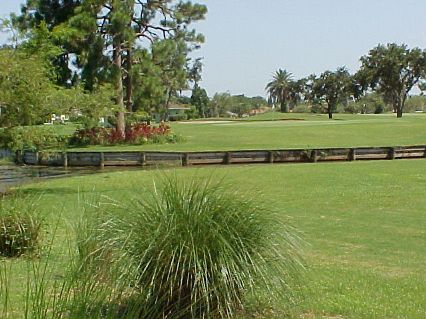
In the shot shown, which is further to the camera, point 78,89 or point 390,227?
point 78,89

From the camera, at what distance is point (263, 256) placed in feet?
14.9

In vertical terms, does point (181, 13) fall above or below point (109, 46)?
above

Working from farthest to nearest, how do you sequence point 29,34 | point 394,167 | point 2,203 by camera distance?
point 394,167, point 29,34, point 2,203

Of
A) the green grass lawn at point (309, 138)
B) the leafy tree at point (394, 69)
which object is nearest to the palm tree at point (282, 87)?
the leafy tree at point (394, 69)

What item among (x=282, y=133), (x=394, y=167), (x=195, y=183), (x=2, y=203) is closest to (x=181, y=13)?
(x=282, y=133)

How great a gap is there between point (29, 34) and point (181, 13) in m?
28.6

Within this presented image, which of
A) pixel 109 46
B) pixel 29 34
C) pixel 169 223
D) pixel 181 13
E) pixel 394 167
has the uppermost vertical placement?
pixel 181 13

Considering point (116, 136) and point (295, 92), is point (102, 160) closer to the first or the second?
point (116, 136)

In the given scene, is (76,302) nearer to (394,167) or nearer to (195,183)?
(195,183)

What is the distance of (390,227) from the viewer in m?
12.6

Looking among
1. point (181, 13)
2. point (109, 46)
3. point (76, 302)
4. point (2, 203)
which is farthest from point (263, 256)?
point (181, 13)

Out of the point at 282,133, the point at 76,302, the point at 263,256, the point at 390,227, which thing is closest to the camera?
the point at 76,302

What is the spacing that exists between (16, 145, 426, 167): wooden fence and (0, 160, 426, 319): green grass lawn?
5.46 m

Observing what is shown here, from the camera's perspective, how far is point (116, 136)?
43688mm
